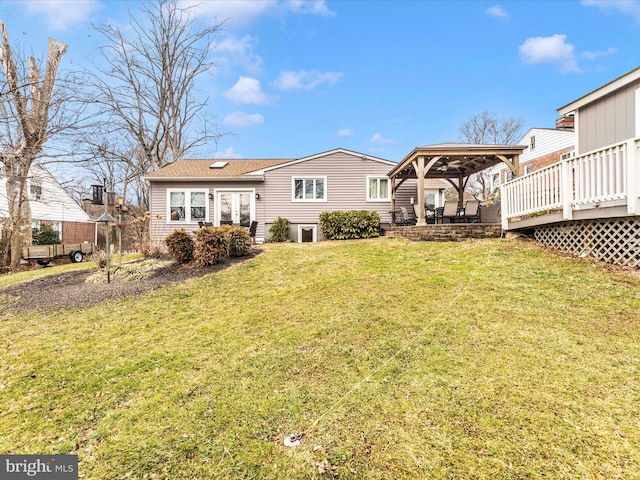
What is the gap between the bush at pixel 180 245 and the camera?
7695 millimetres

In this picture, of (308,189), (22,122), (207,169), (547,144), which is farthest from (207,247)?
(547,144)

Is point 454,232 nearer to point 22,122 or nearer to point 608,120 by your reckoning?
point 608,120

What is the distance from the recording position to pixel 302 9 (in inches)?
482

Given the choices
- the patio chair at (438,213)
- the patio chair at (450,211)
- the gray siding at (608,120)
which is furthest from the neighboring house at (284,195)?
the gray siding at (608,120)

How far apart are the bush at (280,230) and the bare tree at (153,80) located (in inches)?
508

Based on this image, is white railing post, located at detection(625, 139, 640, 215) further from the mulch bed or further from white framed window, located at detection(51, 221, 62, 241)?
white framed window, located at detection(51, 221, 62, 241)

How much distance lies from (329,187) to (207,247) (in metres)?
7.57

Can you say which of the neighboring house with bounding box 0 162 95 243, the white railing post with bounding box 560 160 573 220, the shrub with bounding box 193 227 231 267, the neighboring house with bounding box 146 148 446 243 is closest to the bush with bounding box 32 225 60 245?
the neighboring house with bounding box 0 162 95 243

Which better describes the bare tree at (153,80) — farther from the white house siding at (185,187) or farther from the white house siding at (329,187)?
the white house siding at (329,187)

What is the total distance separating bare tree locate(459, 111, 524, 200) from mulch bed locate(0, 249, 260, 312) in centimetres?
2770

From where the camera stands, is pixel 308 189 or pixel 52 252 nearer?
pixel 52 252

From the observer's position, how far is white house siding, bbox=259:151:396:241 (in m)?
14.0

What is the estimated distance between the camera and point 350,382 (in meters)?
2.76

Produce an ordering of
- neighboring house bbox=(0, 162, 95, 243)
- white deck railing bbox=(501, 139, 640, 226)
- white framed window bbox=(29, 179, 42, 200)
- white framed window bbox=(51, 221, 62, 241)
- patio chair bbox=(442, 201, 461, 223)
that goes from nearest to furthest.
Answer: white deck railing bbox=(501, 139, 640, 226) → patio chair bbox=(442, 201, 461, 223) → white framed window bbox=(29, 179, 42, 200) → neighboring house bbox=(0, 162, 95, 243) → white framed window bbox=(51, 221, 62, 241)
